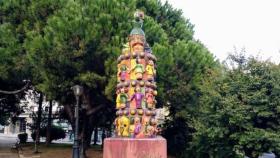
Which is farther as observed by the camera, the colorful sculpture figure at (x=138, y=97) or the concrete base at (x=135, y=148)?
the colorful sculpture figure at (x=138, y=97)

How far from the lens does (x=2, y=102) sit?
2661cm

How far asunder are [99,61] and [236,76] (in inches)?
229

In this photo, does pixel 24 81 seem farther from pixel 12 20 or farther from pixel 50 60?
pixel 50 60

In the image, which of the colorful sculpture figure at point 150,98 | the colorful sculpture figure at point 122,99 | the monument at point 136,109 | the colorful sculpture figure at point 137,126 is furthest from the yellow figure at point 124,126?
the colorful sculpture figure at point 150,98

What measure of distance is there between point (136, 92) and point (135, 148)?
192 cm

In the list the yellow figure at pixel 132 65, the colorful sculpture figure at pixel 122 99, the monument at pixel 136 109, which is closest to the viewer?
the monument at pixel 136 109

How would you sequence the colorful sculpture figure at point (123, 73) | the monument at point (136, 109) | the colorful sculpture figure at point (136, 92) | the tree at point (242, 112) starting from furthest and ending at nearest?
the tree at point (242, 112)
the colorful sculpture figure at point (123, 73)
the colorful sculpture figure at point (136, 92)
the monument at point (136, 109)

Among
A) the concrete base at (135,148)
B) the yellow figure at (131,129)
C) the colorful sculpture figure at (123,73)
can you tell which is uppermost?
the colorful sculpture figure at (123,73)

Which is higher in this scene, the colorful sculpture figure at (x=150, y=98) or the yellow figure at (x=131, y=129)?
the colorful sculpture figure at (x=150, y=98)

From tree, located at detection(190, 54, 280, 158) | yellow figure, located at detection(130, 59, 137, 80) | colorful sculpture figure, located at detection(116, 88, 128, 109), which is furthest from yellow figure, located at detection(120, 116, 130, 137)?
tree, located at detection(190, 54, 280, 158)

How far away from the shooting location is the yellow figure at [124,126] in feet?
39.8

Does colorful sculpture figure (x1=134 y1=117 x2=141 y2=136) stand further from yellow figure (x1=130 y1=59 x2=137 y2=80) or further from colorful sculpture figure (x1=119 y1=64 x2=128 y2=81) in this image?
colorful sculpture figure (x1=119 y1=64 x2=128 y2=81)

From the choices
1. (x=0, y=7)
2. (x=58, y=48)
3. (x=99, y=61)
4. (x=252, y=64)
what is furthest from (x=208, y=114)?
(x=0, y=7)

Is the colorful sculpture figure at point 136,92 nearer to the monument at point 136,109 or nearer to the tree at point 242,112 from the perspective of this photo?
the monument at point 136,109
